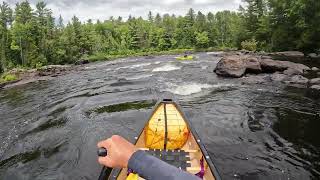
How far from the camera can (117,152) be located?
6.61 feet

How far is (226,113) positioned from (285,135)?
3.72m

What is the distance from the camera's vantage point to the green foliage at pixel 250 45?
184ft

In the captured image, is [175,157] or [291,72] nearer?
[175,157]

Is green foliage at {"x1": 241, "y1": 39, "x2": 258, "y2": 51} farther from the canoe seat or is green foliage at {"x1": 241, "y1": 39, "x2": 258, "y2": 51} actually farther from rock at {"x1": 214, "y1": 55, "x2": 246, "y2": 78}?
the canoe seat

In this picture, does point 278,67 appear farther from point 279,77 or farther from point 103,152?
point 103,152

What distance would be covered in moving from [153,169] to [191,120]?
13485 mm

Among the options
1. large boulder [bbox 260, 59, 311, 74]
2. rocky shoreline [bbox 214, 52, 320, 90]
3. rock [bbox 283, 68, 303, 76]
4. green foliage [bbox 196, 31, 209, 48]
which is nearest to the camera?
rocky shoreline [bbox 214, 52, 320, 90]

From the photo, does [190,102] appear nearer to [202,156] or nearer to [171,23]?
[202,156]

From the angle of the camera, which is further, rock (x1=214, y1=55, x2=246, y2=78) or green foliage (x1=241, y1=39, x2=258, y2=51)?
green foliage (x1=241, y1=39, x2=258, y2=51)

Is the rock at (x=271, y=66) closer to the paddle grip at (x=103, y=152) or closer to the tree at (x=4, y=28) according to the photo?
the paddle grip at (x=103, y=152)

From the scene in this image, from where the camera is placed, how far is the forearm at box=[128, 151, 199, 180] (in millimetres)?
1843

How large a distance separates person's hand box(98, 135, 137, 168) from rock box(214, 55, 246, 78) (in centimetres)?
2471

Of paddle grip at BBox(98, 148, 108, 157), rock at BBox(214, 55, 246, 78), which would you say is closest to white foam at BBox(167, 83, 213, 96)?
rock at BBox(214, 55, 246, 78)

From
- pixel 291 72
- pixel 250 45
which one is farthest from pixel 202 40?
pixel 291 72
